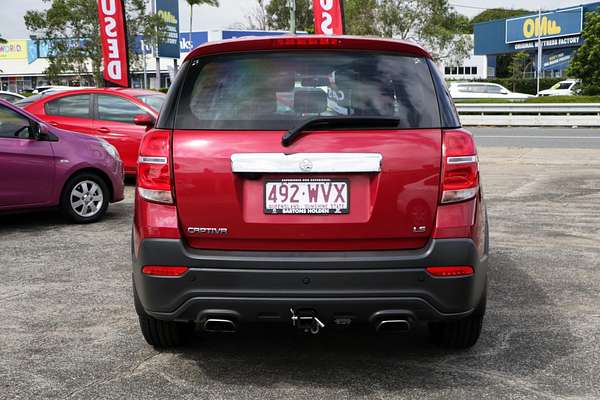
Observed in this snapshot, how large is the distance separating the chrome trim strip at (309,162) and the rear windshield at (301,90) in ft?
0.53

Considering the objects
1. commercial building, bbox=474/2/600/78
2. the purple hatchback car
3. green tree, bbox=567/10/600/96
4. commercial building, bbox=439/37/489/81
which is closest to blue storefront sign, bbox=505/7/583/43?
commercial building, bbox=474/2/600/78

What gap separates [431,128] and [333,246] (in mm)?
721

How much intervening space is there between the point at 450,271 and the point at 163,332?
1628 millimetres

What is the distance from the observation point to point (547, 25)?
60.4 meters

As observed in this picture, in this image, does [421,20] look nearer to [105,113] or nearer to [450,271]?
[105,113]

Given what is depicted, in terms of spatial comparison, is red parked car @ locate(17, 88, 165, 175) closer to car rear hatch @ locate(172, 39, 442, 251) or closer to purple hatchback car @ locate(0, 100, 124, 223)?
purple hatchback car @ locate(0, 100, 124, 223)

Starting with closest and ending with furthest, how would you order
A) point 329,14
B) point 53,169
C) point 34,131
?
point 34,131 < point 53,169 < point 329,14

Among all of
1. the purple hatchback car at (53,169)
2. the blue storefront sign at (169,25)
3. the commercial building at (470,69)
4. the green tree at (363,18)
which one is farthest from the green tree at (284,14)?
the purple hatchback car at (53,169)

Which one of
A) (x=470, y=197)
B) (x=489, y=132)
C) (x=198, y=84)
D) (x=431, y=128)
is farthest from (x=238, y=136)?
(x=489, y=132)

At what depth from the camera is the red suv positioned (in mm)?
3498

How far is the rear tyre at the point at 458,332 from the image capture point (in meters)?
4.14

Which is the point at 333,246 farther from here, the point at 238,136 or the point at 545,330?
the point at 545,330

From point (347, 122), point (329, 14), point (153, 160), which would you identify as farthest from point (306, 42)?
point (329, 14)

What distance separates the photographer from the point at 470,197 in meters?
3.64
